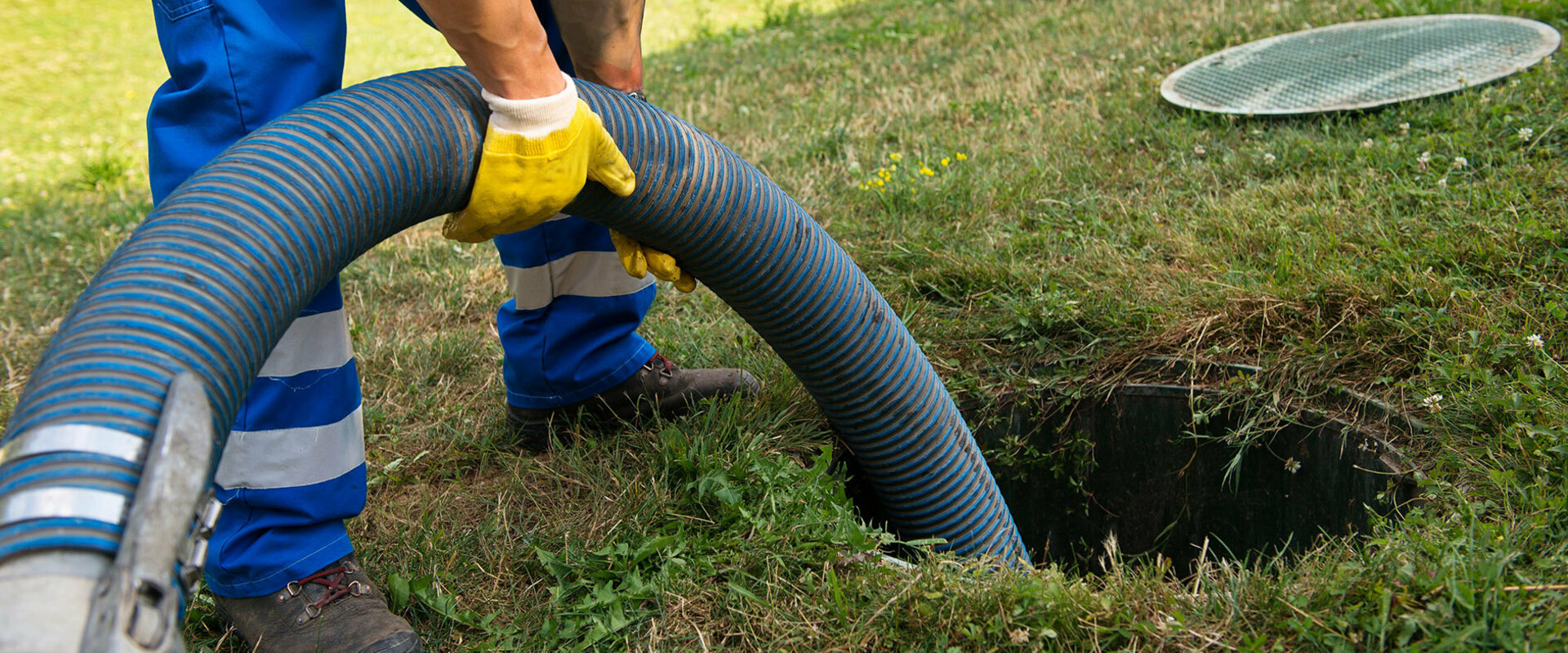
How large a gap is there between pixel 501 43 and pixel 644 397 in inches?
40.1

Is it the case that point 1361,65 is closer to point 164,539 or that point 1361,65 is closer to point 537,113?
point 537,113

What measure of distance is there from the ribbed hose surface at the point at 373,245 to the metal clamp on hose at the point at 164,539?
0.04 meters

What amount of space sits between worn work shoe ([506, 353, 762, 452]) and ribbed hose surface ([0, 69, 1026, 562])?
284mm

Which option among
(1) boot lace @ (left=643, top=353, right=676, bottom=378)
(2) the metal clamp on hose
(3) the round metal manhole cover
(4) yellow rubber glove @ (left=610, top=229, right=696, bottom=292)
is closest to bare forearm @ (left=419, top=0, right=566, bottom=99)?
(4) yellow rubber glove @ (left=610, top=229, right=696, bottom=292)

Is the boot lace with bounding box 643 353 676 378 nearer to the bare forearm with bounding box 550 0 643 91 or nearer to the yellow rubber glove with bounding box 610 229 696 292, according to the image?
the yellow rubber glove with bounding box 610 229 696 292

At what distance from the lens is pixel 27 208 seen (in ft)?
15.0

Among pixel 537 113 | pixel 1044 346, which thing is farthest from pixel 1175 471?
pixel 537 113

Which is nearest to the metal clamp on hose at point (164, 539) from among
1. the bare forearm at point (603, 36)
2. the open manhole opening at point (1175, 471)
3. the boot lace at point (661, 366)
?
the bare forearm at point (603, 36)

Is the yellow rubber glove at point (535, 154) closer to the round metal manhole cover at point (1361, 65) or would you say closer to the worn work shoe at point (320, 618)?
the worn work shoe at point (320, 618)

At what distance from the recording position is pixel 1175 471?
2.47 meters

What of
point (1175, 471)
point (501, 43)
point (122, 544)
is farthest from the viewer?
point (1175, 471)

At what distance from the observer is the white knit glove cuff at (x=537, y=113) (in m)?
1.48

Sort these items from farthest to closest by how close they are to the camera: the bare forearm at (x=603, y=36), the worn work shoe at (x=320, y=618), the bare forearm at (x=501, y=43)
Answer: the bare forearm at (x=603, y=36), the worn work shoe at (x=320, y=618), the bare forearm at (x=501, y=43)

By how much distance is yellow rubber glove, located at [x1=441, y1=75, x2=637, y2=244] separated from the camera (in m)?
1.49
